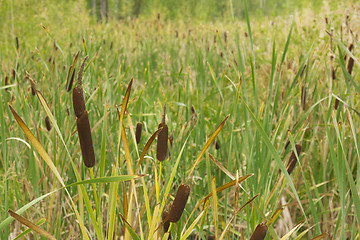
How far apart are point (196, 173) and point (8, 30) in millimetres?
4052

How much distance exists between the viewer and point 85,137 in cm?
60

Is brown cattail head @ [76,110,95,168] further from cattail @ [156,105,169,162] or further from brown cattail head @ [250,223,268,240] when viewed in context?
brown cattail head @ [250,223,268,240]

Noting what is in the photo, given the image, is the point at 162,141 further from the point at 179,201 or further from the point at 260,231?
the point at 260,231

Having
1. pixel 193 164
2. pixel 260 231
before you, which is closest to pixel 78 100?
pixel 260 231

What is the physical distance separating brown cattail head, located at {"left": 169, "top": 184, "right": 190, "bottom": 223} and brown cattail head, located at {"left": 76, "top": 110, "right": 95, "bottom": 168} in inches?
6.0

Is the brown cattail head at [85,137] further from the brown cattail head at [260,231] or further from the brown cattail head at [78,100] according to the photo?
the brown cattail head at [260,231]

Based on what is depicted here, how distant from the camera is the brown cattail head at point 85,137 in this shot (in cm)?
58

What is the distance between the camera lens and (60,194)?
3.59 feet

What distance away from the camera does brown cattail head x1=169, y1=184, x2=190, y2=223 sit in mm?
615

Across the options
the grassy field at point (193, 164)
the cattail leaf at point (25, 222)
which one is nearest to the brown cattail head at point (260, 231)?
the grassy field at point (193, 164)

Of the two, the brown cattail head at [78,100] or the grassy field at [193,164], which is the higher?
the brown cattail head at [78,100]

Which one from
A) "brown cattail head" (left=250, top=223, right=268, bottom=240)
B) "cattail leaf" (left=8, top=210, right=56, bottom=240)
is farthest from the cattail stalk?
"brown cattail head" (left=250, top=223, right=268, bottom=240)

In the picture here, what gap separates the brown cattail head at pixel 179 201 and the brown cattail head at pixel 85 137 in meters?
0.15

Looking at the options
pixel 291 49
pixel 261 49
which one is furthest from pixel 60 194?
pixel 261 49
